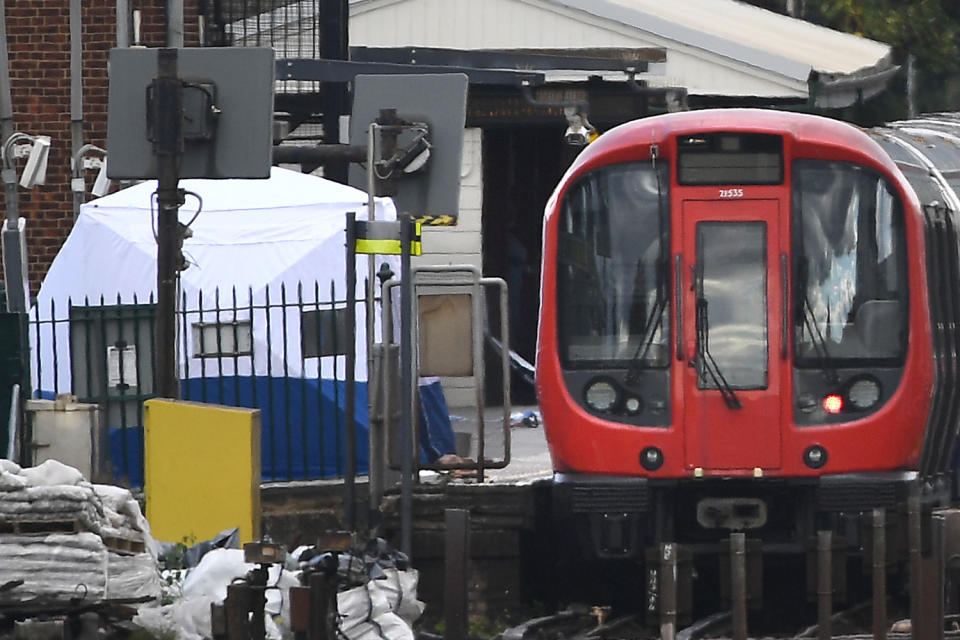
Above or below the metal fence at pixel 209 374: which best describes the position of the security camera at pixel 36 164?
above

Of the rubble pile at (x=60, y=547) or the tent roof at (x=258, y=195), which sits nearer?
the rubble pile at (x=60, y=547)

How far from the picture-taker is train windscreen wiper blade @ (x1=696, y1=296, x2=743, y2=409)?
11.8m

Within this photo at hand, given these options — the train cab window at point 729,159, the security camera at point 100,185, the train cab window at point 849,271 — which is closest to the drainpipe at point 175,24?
the security camera at point 100,185

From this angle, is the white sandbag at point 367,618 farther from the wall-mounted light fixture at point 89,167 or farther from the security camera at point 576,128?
the security camera at point 576,128

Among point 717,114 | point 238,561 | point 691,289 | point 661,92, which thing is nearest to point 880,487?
point 691,289

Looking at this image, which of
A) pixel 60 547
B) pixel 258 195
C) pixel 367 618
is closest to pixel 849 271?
pixel 367 618

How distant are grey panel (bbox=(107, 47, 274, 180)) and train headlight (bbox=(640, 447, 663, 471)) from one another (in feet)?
8.05

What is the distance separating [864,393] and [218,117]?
3.48m

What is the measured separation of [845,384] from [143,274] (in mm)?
6715

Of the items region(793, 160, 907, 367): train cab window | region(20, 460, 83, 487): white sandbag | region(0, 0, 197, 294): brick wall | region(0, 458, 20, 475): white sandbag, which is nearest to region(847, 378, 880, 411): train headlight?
region(793, 160, 907, 367): train cab window

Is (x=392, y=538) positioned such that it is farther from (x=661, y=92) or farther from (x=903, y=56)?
(x=903, y=56)

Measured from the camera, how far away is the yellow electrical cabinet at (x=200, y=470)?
10.9 m

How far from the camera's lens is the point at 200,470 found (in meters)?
11.1

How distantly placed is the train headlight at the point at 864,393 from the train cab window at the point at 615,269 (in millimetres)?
947
